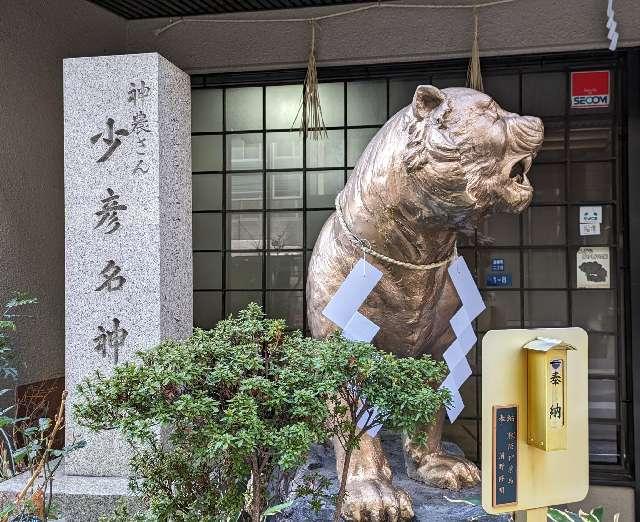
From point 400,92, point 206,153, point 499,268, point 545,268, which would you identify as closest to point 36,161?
point 206,153

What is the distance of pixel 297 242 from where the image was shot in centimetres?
498

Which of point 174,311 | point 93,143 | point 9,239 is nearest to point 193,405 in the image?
point 174,311

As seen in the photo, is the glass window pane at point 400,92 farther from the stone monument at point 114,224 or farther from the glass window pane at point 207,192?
the stone monument at point 114,224

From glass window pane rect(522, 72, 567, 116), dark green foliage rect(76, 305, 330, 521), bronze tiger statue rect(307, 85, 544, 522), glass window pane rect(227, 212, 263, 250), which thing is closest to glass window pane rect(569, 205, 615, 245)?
glass window pane rect(522, 72, 567, 116)

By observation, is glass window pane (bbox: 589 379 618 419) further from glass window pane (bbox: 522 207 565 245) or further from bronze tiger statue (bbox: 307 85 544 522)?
bronze tiger statue (bbox: 307 85 544 522)

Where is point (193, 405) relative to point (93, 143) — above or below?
below

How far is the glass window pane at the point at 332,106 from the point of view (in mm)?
4883

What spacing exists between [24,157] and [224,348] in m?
3.25

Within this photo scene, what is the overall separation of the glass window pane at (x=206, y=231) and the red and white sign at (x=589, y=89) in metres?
2.81

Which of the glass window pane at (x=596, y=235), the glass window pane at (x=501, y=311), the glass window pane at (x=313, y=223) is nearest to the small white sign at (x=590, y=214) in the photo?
the glass window pane at (x=596, y=235)

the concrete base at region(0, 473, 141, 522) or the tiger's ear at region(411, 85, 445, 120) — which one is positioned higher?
the tiger's ear at region(411, 85, 445, 120)

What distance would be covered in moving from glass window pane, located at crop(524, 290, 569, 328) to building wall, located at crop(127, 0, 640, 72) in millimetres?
1730

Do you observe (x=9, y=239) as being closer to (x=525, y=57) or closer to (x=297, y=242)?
(x=297, y=242)

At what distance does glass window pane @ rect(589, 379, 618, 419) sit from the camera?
4.56 m
